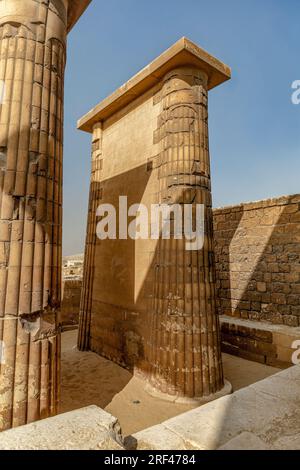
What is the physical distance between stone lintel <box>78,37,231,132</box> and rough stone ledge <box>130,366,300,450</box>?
5.03m

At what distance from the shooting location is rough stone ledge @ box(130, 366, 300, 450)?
1.49 meters

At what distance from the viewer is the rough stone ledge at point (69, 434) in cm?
147

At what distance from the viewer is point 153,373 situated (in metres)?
4.88

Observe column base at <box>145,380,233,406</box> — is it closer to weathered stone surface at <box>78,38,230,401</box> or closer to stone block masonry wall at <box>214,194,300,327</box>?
weathered stone surface at <box>78,38,230,401</box>

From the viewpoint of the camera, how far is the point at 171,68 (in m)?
5.29

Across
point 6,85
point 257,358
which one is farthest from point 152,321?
point 6,85

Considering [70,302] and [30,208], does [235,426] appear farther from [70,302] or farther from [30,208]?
[70,302]

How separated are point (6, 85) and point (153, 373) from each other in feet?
14.8

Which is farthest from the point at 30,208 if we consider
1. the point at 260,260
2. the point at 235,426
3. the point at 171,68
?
the point at 260,260

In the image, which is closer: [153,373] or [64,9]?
[64,9]

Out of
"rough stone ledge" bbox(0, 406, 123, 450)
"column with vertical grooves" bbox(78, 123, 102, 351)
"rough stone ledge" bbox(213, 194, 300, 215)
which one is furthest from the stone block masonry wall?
"rough stone ledge" bbox(0, 406, 123, 450)

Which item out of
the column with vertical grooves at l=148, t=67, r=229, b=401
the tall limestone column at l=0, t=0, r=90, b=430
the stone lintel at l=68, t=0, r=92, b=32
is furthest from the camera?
the column with vertical grooves at l=148, t=67, r=229, b=401

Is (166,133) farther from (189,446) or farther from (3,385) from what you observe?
(189,446)

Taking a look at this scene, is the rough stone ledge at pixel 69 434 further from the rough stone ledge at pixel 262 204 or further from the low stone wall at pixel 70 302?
the low stone wall at pixel 70 302
